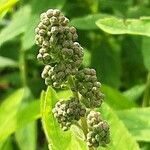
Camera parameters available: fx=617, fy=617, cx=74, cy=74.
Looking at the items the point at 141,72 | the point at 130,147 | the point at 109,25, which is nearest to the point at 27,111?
the point at 109,25

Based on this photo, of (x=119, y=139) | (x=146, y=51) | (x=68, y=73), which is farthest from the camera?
(x=146, y=51)

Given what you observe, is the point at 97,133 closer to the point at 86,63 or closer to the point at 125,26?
the point at 125,26

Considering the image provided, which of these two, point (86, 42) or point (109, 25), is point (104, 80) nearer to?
point (86, 42)

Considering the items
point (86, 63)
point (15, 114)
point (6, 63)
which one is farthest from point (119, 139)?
point (6, 63)

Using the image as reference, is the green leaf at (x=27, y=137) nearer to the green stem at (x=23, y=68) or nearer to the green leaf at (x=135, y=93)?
the green stem at (x=23, y=68)

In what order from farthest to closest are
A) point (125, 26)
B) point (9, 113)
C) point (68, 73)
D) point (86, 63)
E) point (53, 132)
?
point (86, 63) < point (9, 113) < point (125, 26) < point (53, 132) < point (68, 73)

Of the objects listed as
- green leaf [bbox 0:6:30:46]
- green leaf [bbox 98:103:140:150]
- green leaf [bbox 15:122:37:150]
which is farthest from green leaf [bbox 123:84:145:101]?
green leaf [bbox 98:103:140:150]
